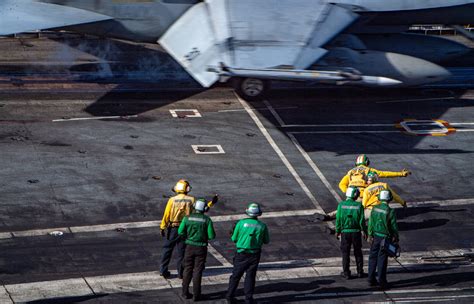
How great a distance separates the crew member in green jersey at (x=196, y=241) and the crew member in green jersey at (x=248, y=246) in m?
0.59

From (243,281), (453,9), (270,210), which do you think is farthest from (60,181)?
(453,9)

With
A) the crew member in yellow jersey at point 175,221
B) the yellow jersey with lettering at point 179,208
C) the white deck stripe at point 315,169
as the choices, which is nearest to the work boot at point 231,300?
the crew member in yellow jersey at point 175,221

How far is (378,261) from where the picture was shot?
61.5 feet

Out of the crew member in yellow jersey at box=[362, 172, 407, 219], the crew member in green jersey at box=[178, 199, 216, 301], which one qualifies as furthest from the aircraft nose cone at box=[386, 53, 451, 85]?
the crew member in green jersey at box=[178, 199, 216, 301]

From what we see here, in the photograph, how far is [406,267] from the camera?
20297 mm

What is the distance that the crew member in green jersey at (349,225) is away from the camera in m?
19.1

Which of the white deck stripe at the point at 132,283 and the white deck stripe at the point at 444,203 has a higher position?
the white deck stripe at the point at 132,283

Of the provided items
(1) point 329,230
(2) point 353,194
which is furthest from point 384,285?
(1) point 329,230

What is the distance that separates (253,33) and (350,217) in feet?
35.0

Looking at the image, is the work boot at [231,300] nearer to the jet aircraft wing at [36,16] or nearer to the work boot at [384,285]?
the work boot at [384,285]

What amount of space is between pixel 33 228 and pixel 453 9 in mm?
18504

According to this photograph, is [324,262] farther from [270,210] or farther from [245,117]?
[245,117]

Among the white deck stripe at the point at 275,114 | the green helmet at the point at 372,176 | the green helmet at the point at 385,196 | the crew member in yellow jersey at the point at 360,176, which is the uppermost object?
the green helmet at the point at 385,196

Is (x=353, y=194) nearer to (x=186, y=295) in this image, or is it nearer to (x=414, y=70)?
(x=186, y=295)
